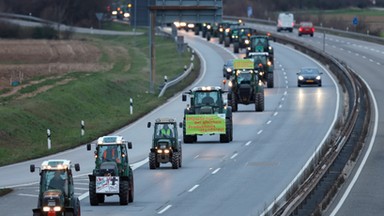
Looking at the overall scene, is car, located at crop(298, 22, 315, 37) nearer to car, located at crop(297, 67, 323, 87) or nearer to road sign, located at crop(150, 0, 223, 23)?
car, located at crop(297, 67, 323, 87)

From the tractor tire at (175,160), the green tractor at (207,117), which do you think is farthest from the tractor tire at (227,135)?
the tractor tire at (175,160)

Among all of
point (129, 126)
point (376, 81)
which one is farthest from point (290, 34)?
point (129, 126)

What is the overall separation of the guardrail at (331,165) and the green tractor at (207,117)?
4.94m

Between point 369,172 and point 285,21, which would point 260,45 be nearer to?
point 369,172

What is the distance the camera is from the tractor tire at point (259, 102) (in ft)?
213

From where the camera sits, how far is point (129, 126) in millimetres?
60375

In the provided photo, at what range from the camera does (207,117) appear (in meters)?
52.2

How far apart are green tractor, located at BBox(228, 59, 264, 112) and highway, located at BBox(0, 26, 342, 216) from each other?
0.73 meters

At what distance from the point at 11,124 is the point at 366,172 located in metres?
19.8

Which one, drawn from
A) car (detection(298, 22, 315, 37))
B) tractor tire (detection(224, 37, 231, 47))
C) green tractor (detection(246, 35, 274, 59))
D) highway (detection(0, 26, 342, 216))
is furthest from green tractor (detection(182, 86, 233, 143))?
car (detection(298, 22, 315, 37))

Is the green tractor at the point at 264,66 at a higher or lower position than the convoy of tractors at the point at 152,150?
lower

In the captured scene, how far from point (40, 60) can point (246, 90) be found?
4344 centimetres

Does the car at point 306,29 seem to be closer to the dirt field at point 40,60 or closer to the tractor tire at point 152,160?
the dirt field at point 40,60

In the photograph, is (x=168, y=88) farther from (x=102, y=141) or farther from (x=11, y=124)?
(x=102, y=141)
